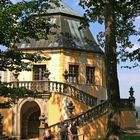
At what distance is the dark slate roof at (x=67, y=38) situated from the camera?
3859cm

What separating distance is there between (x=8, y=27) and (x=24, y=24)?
142 cm

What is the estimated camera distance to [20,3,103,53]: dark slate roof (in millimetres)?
38588

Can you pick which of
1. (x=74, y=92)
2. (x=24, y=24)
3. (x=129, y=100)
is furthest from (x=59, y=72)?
(x=24, y=24)

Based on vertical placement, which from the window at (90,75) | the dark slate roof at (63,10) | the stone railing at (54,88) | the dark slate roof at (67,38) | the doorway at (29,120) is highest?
the dark slate roof at (63,10)

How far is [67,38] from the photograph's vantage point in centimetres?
3938

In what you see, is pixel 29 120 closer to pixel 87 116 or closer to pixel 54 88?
pixel 54 88

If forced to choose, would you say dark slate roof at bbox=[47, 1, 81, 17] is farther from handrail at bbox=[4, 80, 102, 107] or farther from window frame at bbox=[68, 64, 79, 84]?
handrail at bbox=[4, 80, 102, 107]

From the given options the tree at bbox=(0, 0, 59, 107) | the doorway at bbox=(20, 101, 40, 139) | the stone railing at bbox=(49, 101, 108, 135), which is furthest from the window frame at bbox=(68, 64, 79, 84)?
the tree at bbox=(0, 0, 59, 107)

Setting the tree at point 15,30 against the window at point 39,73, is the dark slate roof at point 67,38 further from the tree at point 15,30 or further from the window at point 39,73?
the tree at point 15,30

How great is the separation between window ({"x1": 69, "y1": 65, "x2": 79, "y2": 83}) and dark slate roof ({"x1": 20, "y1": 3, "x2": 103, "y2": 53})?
156cm

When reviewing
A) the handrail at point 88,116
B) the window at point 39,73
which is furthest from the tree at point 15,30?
the window at point 39,73

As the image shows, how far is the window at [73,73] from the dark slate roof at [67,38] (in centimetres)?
156

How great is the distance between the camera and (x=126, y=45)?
36094mm

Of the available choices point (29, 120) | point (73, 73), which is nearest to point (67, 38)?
point (73, 73)
